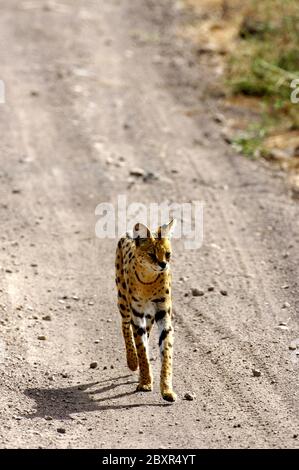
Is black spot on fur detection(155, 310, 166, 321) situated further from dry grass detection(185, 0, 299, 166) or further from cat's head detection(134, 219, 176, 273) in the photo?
dry grass detection(185, 0, 299, 166)

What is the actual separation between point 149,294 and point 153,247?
472 millimetres

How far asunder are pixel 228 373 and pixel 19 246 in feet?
12.3

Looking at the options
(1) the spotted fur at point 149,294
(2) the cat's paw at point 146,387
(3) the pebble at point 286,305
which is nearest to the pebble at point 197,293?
(3) the pebble at point 286,305

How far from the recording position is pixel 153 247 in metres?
8.95

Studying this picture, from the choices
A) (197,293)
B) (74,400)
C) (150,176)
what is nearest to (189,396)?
(74,400)

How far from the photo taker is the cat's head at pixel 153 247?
8.90 metres

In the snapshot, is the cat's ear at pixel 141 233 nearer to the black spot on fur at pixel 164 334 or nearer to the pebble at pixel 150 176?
the black spot on fur at pixel 164 334

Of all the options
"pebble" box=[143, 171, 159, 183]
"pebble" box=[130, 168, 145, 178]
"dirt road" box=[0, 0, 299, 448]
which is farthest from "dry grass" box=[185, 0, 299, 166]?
"pebble" box=[130, 168, 145, 178]

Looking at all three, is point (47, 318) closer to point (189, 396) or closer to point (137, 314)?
point (137, 314)

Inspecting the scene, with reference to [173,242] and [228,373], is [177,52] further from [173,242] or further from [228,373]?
[228,373]

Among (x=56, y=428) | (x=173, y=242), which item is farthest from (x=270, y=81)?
(x=56, y=428)

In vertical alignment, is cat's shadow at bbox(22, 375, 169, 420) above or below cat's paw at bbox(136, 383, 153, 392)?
below

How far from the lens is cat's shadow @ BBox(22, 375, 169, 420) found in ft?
29.0

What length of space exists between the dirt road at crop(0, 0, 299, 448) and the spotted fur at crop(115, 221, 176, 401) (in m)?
0.23
